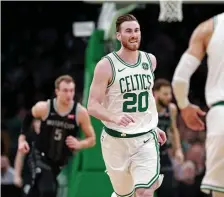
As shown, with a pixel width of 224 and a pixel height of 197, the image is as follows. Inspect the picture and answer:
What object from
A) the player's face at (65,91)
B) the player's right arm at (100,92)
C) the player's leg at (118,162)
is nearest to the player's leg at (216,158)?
the player's right arm at (100,92)

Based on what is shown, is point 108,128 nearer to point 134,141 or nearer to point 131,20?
point 134,141

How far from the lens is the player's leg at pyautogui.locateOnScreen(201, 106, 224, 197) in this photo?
5863mm

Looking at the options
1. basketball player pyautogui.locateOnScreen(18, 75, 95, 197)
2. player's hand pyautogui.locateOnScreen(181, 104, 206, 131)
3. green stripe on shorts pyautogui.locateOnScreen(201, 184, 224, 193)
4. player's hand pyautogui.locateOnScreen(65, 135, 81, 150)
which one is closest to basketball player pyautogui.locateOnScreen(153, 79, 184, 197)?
basketball player pyautogui.locateOnScreen(18, 75, 95, 197)

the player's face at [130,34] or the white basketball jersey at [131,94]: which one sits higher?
the player's face at [130,34]

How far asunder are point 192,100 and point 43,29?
3.46 m

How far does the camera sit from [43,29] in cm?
1565

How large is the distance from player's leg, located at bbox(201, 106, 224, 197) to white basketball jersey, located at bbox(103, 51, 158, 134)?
0.98 m

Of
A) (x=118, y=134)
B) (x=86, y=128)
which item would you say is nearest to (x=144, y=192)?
(x=118, y=134)

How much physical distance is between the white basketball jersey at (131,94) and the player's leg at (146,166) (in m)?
0.11

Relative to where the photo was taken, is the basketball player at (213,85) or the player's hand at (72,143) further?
the player's hand at (72,143)

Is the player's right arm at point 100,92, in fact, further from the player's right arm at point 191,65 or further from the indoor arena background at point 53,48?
the indoor arena background at point 53,48

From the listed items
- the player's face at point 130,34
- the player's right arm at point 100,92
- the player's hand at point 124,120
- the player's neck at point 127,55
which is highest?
the player's face at point 130,34

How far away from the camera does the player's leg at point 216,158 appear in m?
5.86

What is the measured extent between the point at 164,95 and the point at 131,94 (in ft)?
12.0
